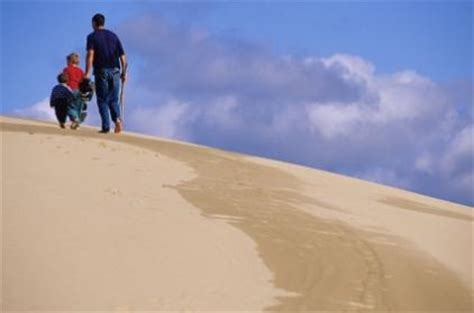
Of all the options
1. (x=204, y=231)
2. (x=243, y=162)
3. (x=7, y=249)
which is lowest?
(x=7, y=249)

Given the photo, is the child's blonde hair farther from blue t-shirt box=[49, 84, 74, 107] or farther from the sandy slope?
the sandy slope

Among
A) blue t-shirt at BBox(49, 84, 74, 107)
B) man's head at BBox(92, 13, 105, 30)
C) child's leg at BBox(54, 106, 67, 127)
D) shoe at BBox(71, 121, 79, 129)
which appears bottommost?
shoe at BBox(71, 121, 79, 129)

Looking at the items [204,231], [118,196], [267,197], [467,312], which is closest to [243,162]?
[267,197]

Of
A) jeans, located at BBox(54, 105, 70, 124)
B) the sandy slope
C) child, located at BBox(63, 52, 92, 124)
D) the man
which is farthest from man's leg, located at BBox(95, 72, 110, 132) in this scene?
the sandy slope

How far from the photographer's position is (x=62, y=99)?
504 inches

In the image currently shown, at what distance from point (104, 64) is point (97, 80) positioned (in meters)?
0.29

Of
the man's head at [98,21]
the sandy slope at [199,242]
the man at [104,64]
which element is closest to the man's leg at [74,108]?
the man at [104,64]

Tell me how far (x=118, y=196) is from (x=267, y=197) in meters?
1.94

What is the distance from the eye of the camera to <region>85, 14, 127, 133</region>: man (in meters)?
12.4

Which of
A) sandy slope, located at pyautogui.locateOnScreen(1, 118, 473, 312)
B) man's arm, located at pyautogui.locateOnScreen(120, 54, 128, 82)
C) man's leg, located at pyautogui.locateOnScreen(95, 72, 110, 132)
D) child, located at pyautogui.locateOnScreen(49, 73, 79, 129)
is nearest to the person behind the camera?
sandy slope, located at pyautogui.locateOnScreen(1, 118, 473, 312)

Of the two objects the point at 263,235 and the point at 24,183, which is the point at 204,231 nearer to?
the point at 263,235

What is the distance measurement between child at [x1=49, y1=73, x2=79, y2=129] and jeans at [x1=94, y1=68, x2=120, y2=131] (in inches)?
26.5

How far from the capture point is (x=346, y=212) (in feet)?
28.0

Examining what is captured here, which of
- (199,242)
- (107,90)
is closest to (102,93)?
(107,90)
